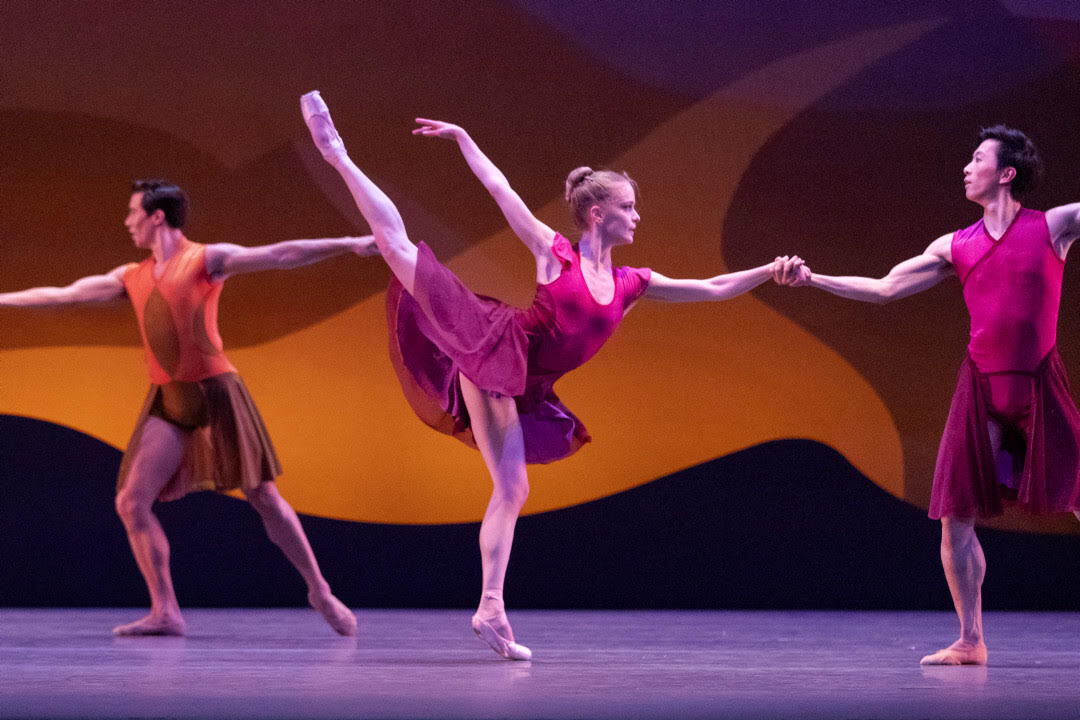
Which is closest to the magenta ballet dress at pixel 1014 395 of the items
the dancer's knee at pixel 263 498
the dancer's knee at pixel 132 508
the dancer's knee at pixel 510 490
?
the dancer's knee at pixel 510 490

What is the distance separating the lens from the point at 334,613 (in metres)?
3.80

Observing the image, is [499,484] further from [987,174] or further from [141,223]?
[141,223]

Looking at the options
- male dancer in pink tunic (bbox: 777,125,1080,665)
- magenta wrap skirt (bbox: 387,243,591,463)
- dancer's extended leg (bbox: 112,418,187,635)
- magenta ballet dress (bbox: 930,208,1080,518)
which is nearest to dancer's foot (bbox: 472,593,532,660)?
magenta wrap skirt (bbox: 387,243,591,463)

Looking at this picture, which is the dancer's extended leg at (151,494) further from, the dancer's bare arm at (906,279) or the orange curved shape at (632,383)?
the dancer's bare arm at (906,279)

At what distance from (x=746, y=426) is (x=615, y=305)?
2.07 metres

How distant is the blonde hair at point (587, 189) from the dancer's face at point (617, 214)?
0.06 feet

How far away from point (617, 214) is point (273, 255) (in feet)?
3.79

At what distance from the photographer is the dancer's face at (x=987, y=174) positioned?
3227 millimetres

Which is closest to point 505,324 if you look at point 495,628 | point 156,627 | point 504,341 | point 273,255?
point 504,341

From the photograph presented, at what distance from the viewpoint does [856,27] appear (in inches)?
205

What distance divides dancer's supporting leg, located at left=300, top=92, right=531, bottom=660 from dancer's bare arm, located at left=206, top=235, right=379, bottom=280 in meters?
0.60

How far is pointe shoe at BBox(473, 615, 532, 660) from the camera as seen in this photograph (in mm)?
2947

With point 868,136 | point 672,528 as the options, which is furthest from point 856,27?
point 672,528

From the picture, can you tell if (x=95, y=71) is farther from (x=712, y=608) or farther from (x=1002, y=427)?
(x=1002, y=427)
